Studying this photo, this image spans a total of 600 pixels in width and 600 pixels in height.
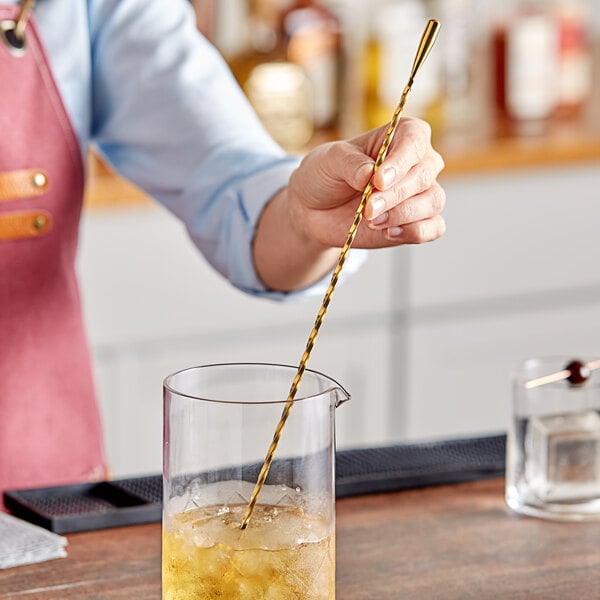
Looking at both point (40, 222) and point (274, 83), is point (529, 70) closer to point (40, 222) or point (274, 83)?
point (274, 83)

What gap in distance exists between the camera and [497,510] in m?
0.96

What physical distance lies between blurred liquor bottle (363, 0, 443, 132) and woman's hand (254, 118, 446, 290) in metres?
1.23

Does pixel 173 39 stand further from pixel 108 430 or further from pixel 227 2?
→ pixel 227 2

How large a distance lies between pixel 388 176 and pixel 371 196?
20mm

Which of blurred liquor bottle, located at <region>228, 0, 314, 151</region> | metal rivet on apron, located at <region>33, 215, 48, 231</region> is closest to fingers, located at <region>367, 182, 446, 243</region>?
metal rivet on apron, located at <region>33, 215, 48, 231</region>

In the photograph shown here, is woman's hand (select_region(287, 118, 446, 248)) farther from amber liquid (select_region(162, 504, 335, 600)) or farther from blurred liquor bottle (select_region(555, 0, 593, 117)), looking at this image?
blurred liquor bottle (select_region(555, 0, 593, 117))

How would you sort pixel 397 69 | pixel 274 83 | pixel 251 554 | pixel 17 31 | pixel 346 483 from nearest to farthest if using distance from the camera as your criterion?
pixel 251 554 → pixel 346 483 → pixel 17 31 → pixel 274 83 → pixel 397 69

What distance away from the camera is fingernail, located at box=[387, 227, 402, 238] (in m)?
0.89

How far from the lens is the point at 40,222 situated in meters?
1.20

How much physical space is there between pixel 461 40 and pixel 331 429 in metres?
1.76

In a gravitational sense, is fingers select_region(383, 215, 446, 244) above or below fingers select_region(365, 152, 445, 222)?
below

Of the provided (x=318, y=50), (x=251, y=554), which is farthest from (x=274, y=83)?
(x=251, y=554)

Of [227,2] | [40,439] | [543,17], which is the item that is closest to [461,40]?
[543,17]

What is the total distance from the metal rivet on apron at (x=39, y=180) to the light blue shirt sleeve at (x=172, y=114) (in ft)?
0.22
